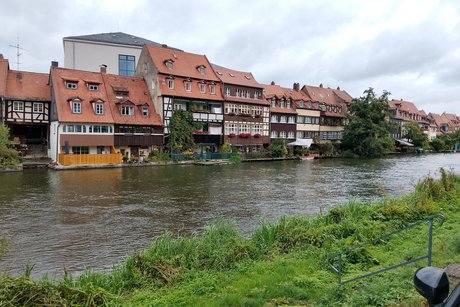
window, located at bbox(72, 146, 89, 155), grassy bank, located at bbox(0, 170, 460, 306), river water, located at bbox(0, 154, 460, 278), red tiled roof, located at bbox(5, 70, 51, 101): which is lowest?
river water, located at bbox(0, 154, 460, 278)

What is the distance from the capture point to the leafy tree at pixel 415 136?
83.0 metres

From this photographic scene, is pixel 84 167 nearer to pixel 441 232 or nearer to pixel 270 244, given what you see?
pixel 270 244

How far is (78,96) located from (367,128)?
4141cm

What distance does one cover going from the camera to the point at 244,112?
5266 centimetres

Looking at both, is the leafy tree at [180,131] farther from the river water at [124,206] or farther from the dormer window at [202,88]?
the river water at [124,206]

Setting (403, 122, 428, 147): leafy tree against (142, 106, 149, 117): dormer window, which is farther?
(403, 122, 428, 147): leafy tree

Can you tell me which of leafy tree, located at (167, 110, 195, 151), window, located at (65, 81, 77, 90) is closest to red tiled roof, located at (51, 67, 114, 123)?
window, located at (65, 81, 77, 90)

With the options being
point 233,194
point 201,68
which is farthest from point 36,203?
point 201,68

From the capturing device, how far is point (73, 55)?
53.9 m

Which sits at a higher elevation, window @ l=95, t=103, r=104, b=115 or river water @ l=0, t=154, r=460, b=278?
window @ l=95, t=103, r=104, b=115

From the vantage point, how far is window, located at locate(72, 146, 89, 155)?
38.1 metres

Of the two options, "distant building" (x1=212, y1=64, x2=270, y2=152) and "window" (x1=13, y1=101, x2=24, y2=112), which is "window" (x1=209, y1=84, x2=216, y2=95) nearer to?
"distant building" (x1=212, y1=64, x2=270, y2=152)

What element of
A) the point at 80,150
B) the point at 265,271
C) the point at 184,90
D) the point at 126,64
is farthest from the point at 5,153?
the point at 265,271

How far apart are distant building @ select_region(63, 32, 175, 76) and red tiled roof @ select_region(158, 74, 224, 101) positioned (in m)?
14.1
